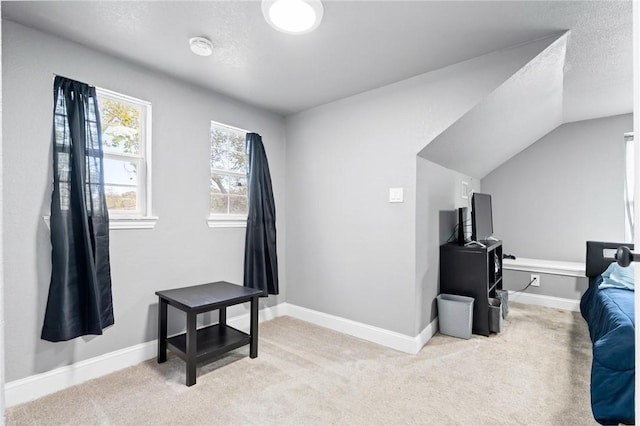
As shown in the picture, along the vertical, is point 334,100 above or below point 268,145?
above

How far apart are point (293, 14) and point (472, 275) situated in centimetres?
257

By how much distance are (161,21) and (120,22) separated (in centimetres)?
25

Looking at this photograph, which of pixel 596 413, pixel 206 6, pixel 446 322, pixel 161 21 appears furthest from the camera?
pixel 446 322

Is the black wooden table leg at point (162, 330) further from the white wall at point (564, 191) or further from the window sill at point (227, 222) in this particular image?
the white wall at point (564, 191)

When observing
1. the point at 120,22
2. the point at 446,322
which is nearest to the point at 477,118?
the point at 446,322

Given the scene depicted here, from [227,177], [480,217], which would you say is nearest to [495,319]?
[480,217]

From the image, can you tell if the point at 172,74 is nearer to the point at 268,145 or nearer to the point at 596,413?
the point at 268,145

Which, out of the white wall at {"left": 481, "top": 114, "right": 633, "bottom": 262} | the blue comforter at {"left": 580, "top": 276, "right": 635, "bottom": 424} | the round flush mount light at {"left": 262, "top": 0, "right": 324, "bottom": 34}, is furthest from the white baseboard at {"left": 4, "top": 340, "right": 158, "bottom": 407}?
the white wall at {"left": 481, "top": 114, "right": 633, "bottom": 262}

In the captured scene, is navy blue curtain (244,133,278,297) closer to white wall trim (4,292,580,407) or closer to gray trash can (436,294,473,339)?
white wall trim (4,292,580,407)

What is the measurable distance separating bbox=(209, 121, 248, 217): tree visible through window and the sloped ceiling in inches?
66.7

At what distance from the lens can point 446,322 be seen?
299 cm

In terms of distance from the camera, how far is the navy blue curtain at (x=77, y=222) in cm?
205

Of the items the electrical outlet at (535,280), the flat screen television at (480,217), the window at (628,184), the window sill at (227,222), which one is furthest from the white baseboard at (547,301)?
the window sill at (227,222)

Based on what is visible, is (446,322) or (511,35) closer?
(511,35)
